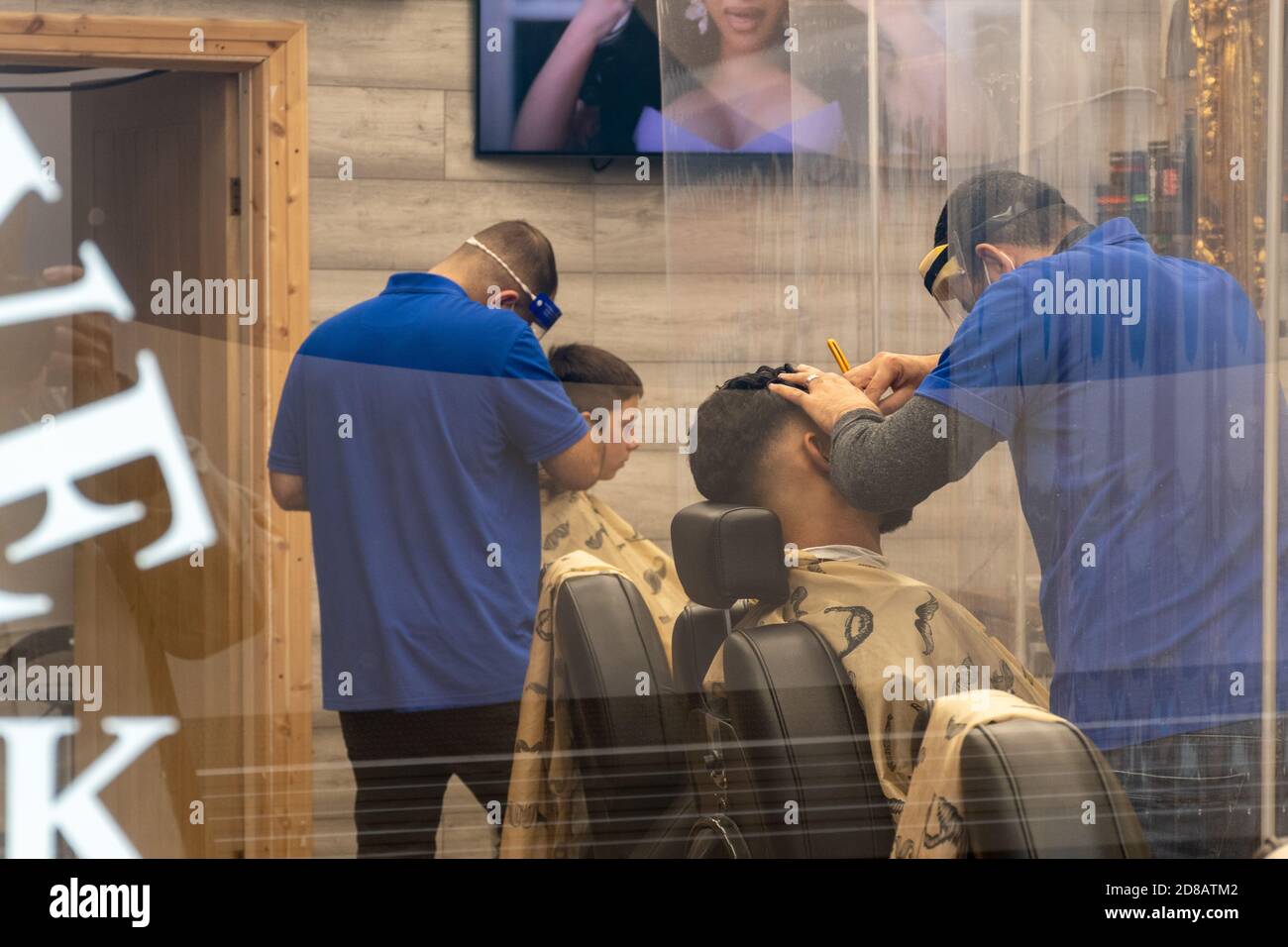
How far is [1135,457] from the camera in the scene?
150 cm

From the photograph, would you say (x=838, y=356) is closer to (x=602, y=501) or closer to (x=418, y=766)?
(x=602, y=501)

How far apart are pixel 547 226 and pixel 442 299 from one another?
162 mm

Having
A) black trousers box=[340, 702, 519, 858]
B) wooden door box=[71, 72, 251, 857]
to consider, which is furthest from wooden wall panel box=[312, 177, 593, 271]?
black trousers box=[340, 702, 519, 858]

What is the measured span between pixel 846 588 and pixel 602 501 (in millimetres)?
324

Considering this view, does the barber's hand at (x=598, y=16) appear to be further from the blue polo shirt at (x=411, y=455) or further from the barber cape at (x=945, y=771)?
the barber cape at (x=945, y=771)

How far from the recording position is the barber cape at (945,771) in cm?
121

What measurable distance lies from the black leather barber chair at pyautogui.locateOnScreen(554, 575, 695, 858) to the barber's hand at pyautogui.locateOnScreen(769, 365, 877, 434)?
32cm

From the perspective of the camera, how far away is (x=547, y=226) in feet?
5.25

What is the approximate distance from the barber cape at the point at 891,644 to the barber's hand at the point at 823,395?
0.17m

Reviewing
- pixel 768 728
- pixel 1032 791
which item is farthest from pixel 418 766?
pixel 1032 791

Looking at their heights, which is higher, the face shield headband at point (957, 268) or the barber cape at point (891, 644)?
the face shield headband at point (957, 268)

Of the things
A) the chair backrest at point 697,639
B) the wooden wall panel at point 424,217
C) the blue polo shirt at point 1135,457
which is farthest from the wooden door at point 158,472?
the blue polo shirt at point 1135,457
